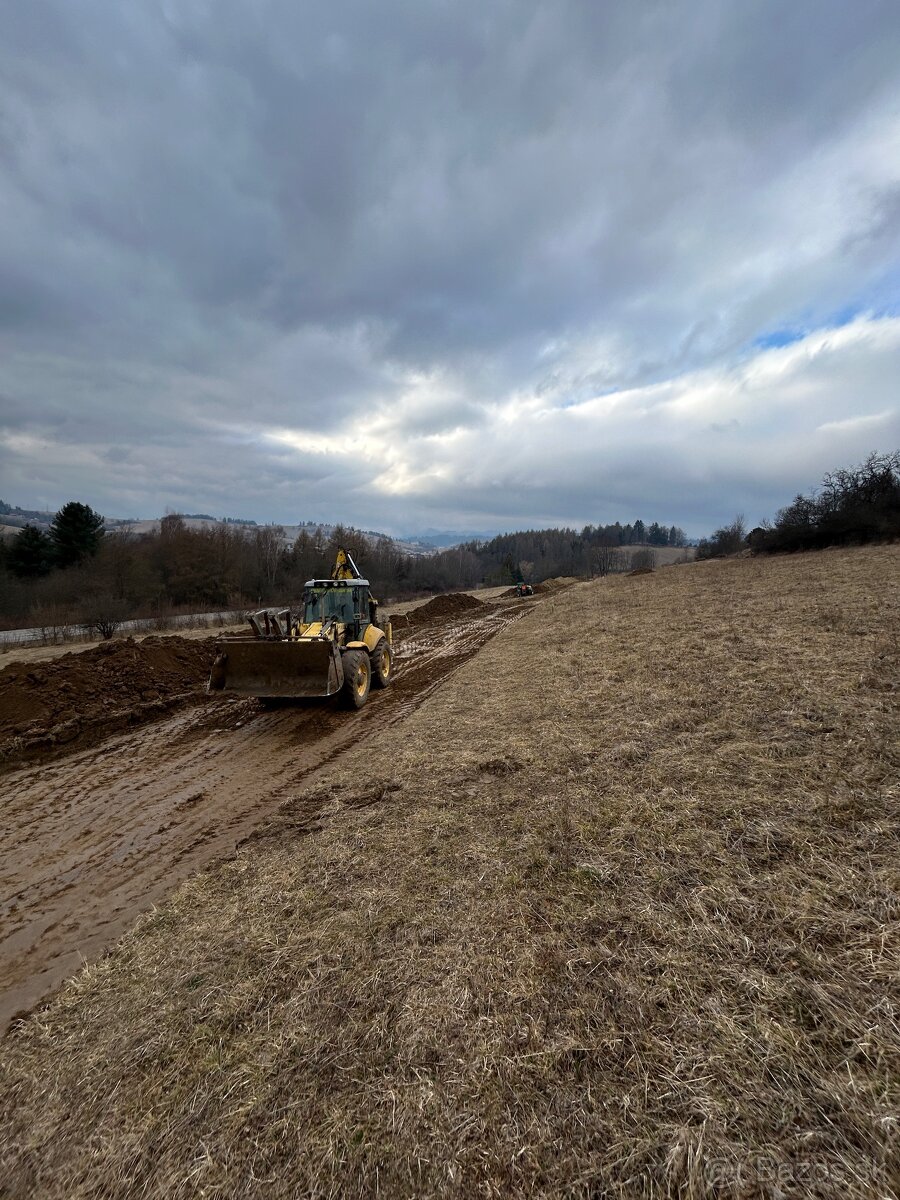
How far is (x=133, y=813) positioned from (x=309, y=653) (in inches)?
135

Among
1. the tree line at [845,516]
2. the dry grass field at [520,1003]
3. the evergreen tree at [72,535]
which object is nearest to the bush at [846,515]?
the tree line at [845,516]

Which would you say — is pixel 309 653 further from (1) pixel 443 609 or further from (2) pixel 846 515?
(2) pixel 846 515

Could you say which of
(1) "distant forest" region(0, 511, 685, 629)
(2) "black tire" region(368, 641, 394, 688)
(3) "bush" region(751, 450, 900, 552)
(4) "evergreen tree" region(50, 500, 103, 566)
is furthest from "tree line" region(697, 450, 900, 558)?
(4) "evergreen tree" region(50, 500, 103, 566)

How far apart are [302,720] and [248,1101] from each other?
6651 mm

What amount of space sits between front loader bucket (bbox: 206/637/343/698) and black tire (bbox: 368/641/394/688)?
6.32ft

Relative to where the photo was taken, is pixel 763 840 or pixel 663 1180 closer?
pixel 663 1180

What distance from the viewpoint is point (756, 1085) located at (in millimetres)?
1990

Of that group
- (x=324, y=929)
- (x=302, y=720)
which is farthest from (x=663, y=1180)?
(x=302, y=720)

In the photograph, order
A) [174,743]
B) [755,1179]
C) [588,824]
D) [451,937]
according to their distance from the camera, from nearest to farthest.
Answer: [755,1179] < [451,937] < [588,824] < [174,743]

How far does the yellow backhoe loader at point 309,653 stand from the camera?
8469mm

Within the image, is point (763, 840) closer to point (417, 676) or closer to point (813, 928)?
point (813, 928)

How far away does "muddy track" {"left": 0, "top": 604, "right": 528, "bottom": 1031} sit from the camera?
12.5 feet

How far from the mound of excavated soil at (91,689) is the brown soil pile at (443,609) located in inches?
472

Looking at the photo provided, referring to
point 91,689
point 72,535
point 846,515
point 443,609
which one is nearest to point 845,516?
point 846,515
